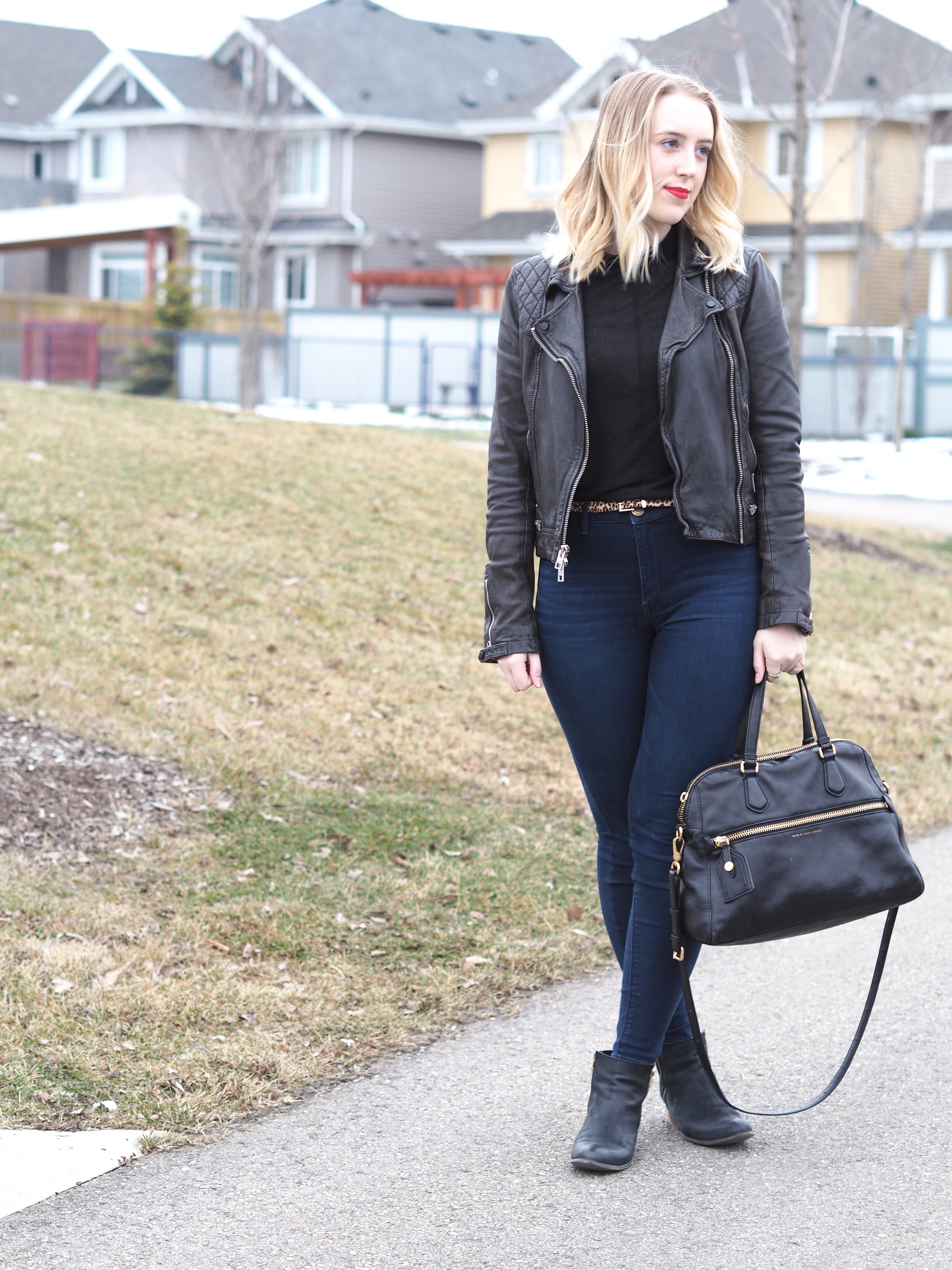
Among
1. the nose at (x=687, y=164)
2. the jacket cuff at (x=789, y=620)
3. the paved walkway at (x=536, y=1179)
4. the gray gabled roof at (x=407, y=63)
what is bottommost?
the paved walkway at (x=536, y=1179)

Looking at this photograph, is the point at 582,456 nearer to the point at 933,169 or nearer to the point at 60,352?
the point at 60,352

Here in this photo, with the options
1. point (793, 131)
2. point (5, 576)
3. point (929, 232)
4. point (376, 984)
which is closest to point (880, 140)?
point (929, 232)

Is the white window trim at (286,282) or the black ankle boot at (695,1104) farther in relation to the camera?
the white window trim at (286,282)

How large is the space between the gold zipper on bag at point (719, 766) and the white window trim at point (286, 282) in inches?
1490

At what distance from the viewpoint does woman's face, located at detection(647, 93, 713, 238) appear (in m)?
3.12

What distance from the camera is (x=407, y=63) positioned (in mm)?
42906

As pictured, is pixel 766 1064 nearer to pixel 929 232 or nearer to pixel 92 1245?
pixel 92 1245

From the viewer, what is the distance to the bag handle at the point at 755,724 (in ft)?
10.3

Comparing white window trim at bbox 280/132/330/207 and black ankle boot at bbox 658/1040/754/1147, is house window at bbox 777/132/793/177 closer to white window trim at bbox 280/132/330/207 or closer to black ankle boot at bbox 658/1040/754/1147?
white window trim at bbox 280/132/330/207

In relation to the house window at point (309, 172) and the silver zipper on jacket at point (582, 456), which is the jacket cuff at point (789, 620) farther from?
the house window at point (309, 172)

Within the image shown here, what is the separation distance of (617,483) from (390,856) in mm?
2566

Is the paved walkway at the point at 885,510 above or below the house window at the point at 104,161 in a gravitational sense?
below

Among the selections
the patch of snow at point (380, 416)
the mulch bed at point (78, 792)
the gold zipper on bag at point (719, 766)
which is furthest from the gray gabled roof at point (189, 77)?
the gold zipper on bag at point (719, 766)

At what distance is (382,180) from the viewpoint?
40.8 meters
